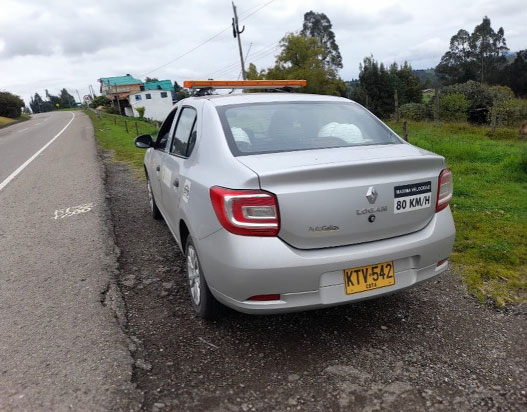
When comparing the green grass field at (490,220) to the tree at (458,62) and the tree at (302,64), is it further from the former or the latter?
the tree at (458,62)

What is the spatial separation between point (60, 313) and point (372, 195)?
7.91ft

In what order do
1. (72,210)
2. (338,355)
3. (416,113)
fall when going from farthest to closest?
(416,113)
(72,210)
(338,355)

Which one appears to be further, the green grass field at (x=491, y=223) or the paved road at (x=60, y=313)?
the green grass field at (x=491, y=223)

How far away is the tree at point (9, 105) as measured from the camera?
165 feet

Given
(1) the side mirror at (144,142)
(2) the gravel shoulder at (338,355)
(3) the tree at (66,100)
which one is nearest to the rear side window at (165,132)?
(1) the side mirror at (144,142)

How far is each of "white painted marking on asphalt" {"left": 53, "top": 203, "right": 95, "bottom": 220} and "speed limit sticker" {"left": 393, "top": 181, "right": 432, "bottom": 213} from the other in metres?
4.73

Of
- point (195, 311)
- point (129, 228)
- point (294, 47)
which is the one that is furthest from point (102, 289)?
point (294, 47)

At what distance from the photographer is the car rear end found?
7.42ft

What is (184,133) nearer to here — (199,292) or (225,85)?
(225,85)

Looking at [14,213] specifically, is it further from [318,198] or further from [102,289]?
[318,198]

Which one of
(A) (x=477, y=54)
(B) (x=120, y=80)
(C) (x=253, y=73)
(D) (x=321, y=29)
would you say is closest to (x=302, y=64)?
(C) (x=253, y=73)

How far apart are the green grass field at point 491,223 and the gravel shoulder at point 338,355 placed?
0.82ft

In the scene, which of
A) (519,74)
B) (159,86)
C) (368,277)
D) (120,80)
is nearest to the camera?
(368,277)

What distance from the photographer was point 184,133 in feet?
11.6
